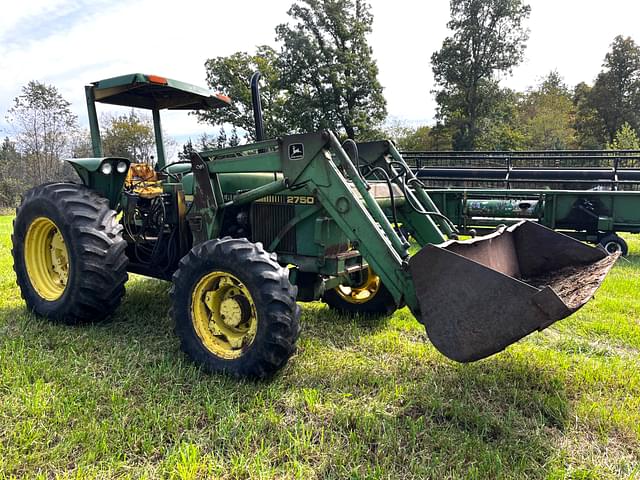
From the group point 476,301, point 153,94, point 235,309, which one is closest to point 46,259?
point 153,94

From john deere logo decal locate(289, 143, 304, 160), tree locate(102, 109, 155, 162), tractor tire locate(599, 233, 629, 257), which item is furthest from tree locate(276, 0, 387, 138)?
john deere logo decal locate(289, 143, 304, 160)

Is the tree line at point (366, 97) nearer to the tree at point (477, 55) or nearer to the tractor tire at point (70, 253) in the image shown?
the tree at point (477, 55)

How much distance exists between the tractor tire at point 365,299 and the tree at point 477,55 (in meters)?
25.0

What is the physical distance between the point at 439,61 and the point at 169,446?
96.5 ft

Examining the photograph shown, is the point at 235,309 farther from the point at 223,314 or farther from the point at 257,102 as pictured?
the point at 257,102

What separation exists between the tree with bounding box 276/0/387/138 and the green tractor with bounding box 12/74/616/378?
2380 cm

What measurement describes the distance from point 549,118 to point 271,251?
33.3 metres

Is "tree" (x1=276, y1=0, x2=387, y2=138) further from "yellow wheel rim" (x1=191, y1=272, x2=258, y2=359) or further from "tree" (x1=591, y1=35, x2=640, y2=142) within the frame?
"yellow wheel rim" (x1=191, y1=272, x2=258, y2=359)

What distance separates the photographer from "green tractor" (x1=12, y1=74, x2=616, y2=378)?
2.63m

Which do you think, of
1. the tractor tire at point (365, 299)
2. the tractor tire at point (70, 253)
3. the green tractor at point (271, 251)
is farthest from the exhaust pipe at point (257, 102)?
the tractor tire at point (365, 299)

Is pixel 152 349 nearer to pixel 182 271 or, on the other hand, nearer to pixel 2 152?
pixel 182 271

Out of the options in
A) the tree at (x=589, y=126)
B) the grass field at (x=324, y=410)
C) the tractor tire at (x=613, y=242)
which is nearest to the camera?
the grass field at (x=324, y=410)

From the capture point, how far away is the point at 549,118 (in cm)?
3195

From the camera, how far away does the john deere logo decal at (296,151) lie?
333 centimetres
